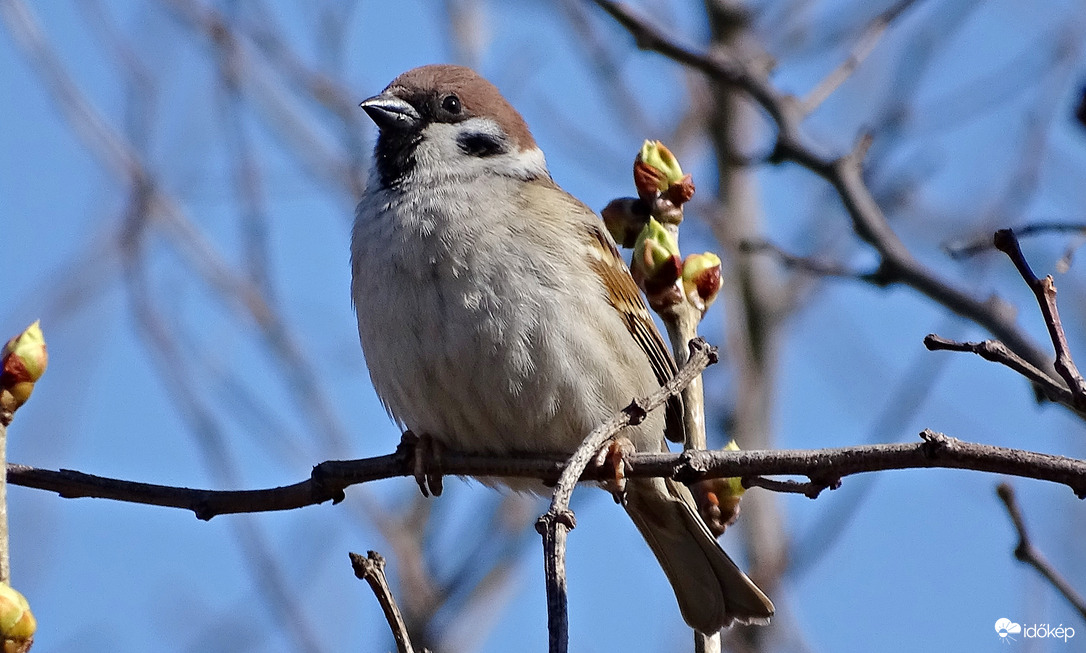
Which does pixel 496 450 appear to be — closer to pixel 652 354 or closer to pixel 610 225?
pixel 652 354

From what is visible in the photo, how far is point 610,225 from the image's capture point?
2781 mm

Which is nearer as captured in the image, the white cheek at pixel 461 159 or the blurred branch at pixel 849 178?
the blurred branch at pixel 849 178

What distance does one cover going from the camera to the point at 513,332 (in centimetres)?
335

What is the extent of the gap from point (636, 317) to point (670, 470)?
143cm

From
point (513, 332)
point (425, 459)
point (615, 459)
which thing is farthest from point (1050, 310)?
point (425, 459)

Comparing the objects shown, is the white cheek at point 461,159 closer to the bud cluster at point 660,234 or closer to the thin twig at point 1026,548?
the bud cluster at point 660,234

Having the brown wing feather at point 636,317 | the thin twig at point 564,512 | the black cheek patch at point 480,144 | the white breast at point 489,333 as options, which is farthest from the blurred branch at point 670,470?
the black cheek patch at point 480,144

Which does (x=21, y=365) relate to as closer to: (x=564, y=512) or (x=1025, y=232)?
(x=564, y=512)

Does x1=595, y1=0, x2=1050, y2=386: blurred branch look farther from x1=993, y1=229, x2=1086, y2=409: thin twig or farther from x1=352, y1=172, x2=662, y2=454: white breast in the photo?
x1=993, y1=229, x2=1086, y2=409: thin twig

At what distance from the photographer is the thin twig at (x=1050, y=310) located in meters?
2.02

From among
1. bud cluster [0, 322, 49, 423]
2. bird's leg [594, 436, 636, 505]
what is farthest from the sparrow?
bud cluster [0, 322, 49, 423]


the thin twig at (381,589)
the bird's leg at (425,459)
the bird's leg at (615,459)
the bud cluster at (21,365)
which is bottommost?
the thin twig at (381,589)

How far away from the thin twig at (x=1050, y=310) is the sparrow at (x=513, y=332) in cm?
134

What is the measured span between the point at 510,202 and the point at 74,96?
9.43 ft
